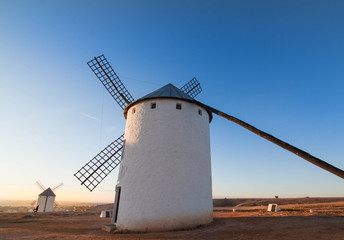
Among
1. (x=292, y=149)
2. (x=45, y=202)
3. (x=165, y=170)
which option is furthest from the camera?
(x=45, y=202)

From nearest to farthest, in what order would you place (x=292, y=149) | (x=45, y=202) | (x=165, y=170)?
(x=292, y=149)
(x=165, y=170)
(x=45, y=202)

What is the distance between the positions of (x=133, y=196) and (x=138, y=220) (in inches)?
44.0

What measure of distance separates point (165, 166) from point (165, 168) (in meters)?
0.10

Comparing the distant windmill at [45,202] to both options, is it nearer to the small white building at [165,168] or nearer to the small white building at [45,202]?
the small white building at [45,202]

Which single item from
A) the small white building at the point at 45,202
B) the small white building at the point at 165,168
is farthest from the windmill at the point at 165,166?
the small white building at the point at 45,202

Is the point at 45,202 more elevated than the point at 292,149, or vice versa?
the point at 292,149

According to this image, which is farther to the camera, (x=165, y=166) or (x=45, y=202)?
(x=45, y=202)

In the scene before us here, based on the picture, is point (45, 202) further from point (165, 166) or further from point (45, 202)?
point (165, 166)

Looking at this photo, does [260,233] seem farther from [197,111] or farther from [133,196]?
[197,111]

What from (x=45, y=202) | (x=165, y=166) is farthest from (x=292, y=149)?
(x=45, y=202)

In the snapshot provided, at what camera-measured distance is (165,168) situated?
32.4ft

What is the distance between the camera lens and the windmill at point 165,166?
933 centimetres

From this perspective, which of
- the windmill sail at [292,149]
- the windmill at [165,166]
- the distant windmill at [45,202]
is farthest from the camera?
the distant windmill at [45,202]

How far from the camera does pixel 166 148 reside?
403 inches
